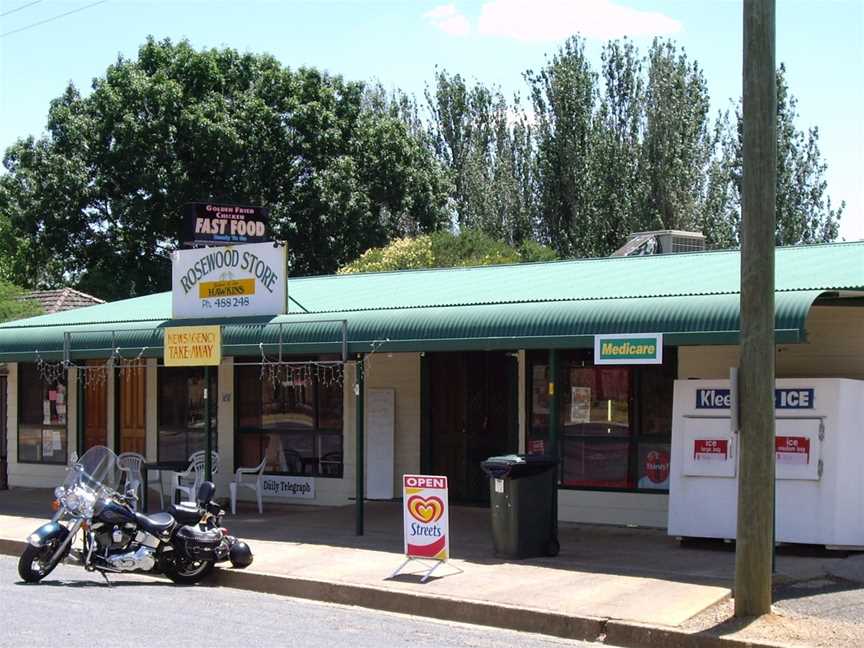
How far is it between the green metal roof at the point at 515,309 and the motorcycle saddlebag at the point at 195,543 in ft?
10.8

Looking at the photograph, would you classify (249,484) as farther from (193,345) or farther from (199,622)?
(199,622)

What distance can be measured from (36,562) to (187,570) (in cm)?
144

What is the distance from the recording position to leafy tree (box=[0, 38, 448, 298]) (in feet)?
114

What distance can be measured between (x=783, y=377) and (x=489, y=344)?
134 inches

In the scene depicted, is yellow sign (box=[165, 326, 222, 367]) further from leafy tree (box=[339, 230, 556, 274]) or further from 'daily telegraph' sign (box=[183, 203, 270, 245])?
leafy tree (box=[339, 230, 556, 274])

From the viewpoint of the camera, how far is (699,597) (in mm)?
10062

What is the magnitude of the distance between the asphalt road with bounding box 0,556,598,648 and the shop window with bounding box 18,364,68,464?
9794 mm

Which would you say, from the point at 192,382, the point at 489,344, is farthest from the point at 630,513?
the point at 192,382

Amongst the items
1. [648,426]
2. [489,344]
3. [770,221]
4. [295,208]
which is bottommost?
[648,426]

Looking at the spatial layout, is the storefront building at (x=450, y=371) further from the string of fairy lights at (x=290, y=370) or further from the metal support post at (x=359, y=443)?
the metal support post at (x=359, y=443)

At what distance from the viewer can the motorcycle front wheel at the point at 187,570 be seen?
11.8 metres

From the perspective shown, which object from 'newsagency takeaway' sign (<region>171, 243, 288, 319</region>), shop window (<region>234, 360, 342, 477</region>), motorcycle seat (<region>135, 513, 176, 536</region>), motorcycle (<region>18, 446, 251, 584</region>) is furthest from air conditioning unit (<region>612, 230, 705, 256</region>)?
motorcycle seat (<region>135, 513, 176, 536</region>)

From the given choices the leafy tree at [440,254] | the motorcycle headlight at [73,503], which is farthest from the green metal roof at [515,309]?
the leafy tree at [440,254]

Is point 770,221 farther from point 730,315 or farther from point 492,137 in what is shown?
point 492,137
